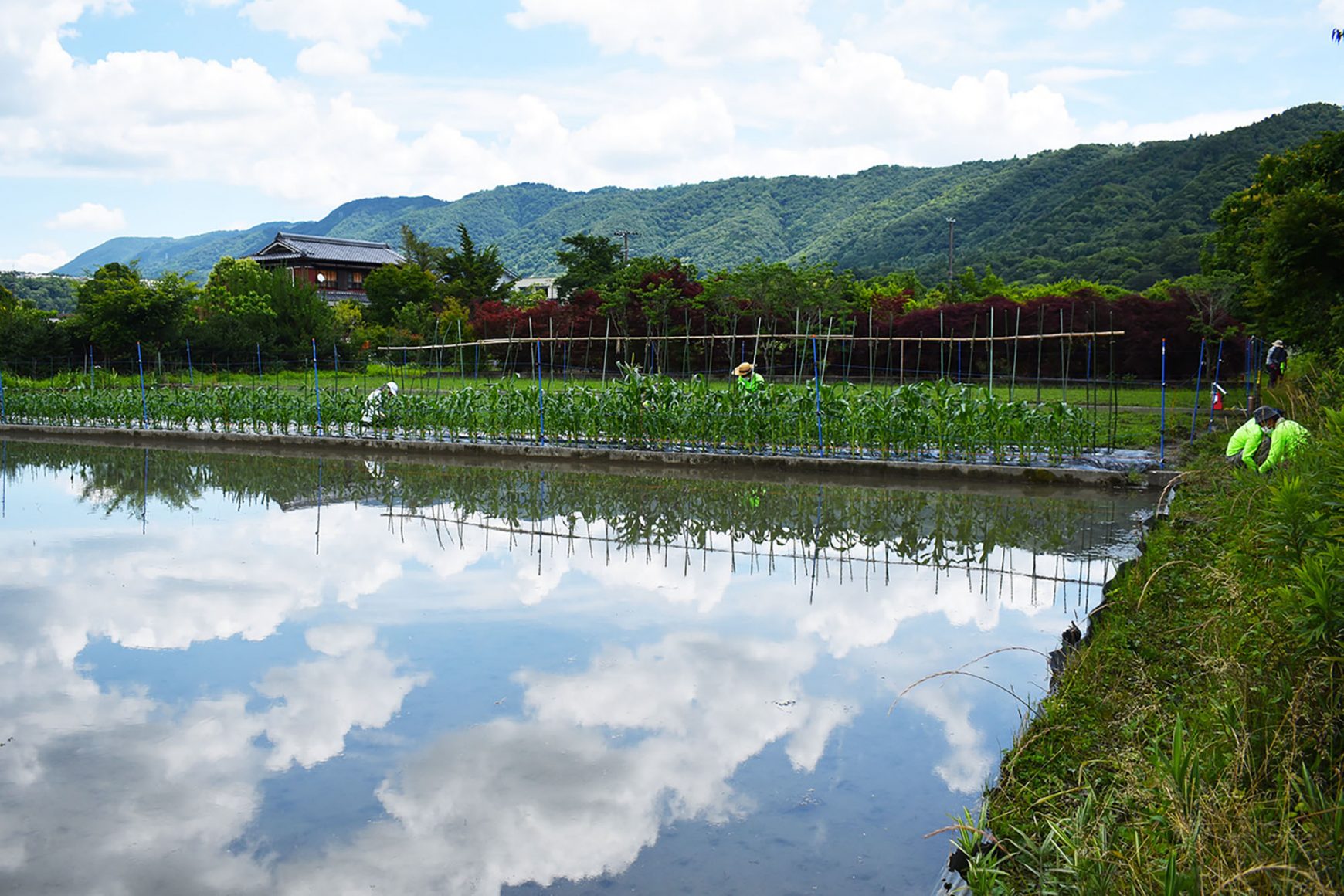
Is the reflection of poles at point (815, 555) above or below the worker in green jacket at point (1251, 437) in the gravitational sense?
below

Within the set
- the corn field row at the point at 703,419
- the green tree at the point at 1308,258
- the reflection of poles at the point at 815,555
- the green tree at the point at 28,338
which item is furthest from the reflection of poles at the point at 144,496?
the green tree at the point at 28,338

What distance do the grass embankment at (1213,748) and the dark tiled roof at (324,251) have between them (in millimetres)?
55266

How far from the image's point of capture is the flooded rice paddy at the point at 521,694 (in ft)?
14.0

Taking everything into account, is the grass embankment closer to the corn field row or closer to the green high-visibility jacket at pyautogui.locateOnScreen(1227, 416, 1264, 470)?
the green high-visibility jacket at pyautogui.locateOnScreen(1227, 416, 1264, 470)

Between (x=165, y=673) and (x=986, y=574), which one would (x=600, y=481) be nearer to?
(x=986, y=574)

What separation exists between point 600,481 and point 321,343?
2480 centimetres

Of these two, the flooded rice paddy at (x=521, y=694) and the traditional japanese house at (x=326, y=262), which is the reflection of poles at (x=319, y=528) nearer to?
the flooded rice paddy at (x=521, y=694)

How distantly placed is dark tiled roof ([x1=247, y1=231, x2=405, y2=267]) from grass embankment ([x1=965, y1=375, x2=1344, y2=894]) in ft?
181

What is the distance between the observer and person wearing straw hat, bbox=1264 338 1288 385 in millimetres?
16219

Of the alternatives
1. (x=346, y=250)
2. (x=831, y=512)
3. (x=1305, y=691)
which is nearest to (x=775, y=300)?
(x=831, y=512)

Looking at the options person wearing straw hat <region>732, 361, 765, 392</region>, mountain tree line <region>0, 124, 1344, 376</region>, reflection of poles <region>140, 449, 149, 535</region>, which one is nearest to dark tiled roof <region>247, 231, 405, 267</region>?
mountain tree line <region>0, 124, 1344, 376</region>

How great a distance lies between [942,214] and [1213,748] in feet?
188

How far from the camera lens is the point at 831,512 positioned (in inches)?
456

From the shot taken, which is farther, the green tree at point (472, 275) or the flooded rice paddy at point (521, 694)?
the green tree at point (472, 275)
